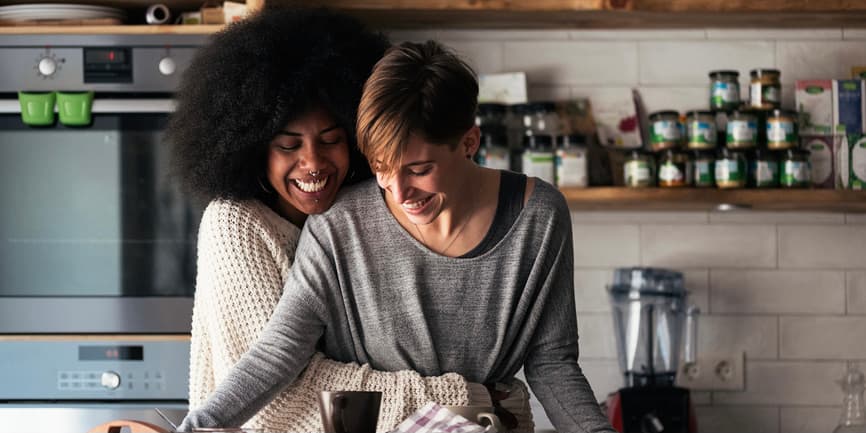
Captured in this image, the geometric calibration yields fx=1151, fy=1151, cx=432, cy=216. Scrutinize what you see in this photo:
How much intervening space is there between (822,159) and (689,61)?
0.44m

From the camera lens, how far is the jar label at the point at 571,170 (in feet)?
9.73

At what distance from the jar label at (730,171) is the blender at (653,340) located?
1.05 feet

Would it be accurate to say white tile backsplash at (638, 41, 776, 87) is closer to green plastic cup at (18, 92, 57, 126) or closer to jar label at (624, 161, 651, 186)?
jar label at (624, 161, 651, 186)

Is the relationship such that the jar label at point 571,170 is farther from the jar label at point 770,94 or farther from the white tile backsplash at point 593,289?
the jar label at point 770,94

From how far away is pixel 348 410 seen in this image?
1222 millimetres

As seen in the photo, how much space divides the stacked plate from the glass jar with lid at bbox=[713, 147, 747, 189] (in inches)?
62.2

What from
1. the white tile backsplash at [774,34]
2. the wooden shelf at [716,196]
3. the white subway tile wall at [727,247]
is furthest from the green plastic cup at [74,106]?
the white tile backsplash at [774,34]

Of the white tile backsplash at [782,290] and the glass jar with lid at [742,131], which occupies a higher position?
the glass jar with lid at [742,131]

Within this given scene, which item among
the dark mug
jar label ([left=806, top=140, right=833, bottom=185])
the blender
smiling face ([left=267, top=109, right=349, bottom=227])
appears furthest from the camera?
jar label ([left=806, top=140, right=833, bottom=185])

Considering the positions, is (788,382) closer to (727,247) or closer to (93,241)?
(727,247)

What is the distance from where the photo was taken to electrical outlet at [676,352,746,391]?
124 inches

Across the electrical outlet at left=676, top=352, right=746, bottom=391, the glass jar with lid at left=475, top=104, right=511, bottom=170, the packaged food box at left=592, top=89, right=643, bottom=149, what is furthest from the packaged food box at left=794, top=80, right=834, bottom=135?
the glass jar with lid at left=475, top=104, right=511, bottom=170

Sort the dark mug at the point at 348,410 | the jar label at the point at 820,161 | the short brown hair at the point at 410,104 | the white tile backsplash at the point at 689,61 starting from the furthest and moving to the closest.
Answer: the white tile backsplash at the point at 689,61 < the jar label at the point at 820,161 < the short brown hair at the point at 410,104 < the dark mug at the point at 348,410

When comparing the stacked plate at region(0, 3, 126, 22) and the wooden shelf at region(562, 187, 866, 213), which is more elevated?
the stacked plate at region(0, 3, 126, 22)
